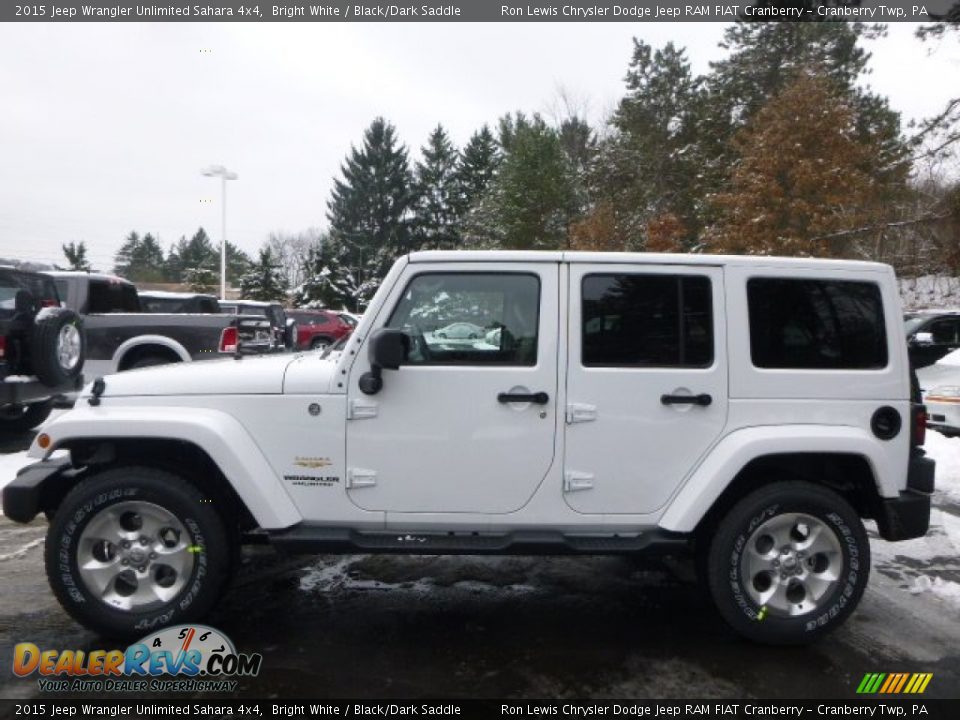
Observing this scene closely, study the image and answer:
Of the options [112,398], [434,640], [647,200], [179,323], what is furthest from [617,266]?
[647,200]

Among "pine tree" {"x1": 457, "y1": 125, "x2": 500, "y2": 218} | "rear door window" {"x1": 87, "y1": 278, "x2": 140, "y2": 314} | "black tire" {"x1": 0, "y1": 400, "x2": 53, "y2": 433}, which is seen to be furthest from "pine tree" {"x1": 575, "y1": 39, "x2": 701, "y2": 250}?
"black tire" {"x1": 0, "y1": 400, "x2": 53, "y2": 433}

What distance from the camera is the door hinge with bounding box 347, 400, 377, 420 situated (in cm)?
351

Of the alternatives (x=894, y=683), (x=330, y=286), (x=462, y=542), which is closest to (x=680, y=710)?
(x=894, y=683)

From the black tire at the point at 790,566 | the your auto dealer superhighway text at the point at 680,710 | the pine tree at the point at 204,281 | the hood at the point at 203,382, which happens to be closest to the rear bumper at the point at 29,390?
the hood at the point at 203,382

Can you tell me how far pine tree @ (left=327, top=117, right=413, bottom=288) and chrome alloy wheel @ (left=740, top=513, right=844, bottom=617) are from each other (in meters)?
44.6

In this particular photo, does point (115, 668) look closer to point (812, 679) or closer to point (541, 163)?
point (812, 679)

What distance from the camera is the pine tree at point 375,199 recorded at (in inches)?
1887

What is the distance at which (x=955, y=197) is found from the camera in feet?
45.0

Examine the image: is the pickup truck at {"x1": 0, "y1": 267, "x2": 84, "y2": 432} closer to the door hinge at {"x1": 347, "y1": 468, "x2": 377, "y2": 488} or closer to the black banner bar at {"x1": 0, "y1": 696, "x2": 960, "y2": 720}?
the black banner bar at {"x1": 0, "y1": 696, "x2": 960, "y2": 720}

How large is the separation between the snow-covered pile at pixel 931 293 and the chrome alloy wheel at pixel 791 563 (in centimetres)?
2201

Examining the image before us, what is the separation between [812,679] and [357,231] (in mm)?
47493

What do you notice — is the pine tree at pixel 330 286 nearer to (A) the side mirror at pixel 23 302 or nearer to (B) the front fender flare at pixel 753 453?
(A) the side mirror at pixel 23 302

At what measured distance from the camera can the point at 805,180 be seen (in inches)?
597

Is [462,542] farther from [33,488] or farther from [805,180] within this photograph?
[805,180]
